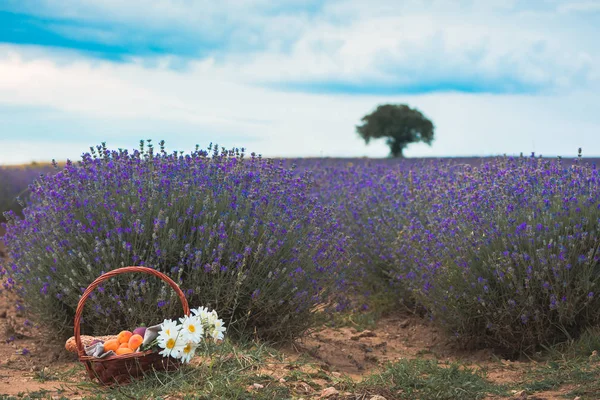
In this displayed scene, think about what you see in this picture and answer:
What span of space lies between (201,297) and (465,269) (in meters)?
1.81

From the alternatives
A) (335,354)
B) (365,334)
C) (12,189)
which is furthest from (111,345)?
(12,189)

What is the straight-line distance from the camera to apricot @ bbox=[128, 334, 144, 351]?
3.51 metres

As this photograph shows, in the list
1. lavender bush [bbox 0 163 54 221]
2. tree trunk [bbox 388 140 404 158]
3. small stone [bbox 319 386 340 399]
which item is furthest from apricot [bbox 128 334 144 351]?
tree trunk [bbox 388 140 404 158]

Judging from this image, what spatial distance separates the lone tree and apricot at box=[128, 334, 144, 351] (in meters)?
19.3

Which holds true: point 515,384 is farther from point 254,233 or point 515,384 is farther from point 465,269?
point 254,233

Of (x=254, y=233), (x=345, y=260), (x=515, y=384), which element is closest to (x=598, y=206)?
(x=515, y=384)

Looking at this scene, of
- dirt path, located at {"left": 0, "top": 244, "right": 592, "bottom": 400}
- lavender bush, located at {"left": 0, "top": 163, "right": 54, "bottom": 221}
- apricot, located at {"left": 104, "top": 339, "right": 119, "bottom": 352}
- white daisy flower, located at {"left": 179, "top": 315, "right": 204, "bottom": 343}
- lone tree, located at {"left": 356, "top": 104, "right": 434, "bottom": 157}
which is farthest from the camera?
lone tree, located at {"left": 356, "top": 104, "right": 434, "bottom": 157}

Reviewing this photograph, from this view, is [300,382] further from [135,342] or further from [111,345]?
[111,345]

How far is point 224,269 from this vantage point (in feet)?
12.9

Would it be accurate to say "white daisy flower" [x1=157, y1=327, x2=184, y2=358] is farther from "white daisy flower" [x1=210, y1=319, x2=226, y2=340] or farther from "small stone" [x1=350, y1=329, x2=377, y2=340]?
"small stone" [x1=350, y1=329, x2=377, y2=340]

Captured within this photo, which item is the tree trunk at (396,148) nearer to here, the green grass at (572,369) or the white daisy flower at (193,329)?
the green grass at (572,369)

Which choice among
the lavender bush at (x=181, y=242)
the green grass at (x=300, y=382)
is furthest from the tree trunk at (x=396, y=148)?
the green grass at (x=300, y=382)

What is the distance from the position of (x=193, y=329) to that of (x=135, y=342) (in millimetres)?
402

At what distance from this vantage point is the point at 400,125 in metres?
22.2
